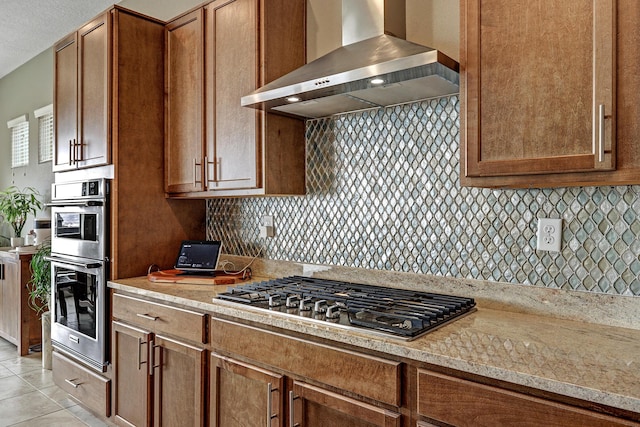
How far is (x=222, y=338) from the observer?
187 cm

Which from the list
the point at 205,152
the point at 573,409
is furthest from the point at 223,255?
the point at 573,409

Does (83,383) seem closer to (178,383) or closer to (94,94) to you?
(178,383)

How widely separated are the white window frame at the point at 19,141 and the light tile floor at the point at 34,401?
8.42 ft

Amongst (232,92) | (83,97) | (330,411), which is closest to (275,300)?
(330,411)

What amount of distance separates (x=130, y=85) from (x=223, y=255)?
3.85 ft

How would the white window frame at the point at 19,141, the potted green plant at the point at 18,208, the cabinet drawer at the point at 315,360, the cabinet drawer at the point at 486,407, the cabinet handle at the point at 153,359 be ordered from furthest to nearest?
the white window frame at the point at 19,141 → the potted green plant at the point at 18,208 → the cabinet handle at the point at 153,359 → the cabinet drawer at the point at 315,360 → the cabinet drawer at the point at 486,407

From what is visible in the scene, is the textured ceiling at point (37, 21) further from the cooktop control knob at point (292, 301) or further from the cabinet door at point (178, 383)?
the cooktop control knob at point (292, 301)

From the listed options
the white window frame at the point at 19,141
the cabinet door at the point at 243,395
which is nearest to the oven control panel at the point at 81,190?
the cabinet door at the point at 243,395

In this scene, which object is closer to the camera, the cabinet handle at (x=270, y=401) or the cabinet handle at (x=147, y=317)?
the cabinet handle at (x=270, y=401)

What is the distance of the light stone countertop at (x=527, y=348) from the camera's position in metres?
1.04

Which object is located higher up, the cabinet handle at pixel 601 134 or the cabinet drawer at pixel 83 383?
the cabinet handle at pixel 601 134

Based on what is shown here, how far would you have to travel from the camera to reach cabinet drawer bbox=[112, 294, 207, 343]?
198 cm

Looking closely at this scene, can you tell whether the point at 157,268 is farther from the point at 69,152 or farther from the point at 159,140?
the point at 69,152

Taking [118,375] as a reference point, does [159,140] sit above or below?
above
